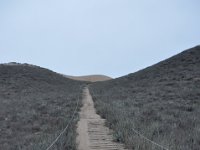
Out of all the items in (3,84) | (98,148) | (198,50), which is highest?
(198,50)

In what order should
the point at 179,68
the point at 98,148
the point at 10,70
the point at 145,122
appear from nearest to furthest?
the point at 98,148, the point at 145,122, the point at 179,68, the point at 10,70

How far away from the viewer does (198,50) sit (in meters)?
63.8

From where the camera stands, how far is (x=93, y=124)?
16516 mm

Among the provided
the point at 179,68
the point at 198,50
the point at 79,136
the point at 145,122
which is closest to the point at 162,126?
the point at 145,122

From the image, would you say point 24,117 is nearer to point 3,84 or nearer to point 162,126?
point 162,126

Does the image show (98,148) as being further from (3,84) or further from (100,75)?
(100,75)

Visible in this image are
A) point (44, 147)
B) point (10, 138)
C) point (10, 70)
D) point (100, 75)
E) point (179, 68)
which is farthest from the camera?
point (100, 75)

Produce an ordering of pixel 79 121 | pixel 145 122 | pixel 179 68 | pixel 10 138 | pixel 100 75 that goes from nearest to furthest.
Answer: pixel 10 138, pixel 145 122, pixel 79 121, pixel 179 68, pixel 100 75

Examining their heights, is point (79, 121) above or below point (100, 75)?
below

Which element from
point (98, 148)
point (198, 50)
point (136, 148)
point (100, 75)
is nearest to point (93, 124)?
point (98, 148)

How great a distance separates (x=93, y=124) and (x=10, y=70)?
5616cm

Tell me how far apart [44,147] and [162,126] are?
5445 millimetres

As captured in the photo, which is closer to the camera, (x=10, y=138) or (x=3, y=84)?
(x=10, y=138)

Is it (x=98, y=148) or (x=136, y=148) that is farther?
(x=98, y=148)
